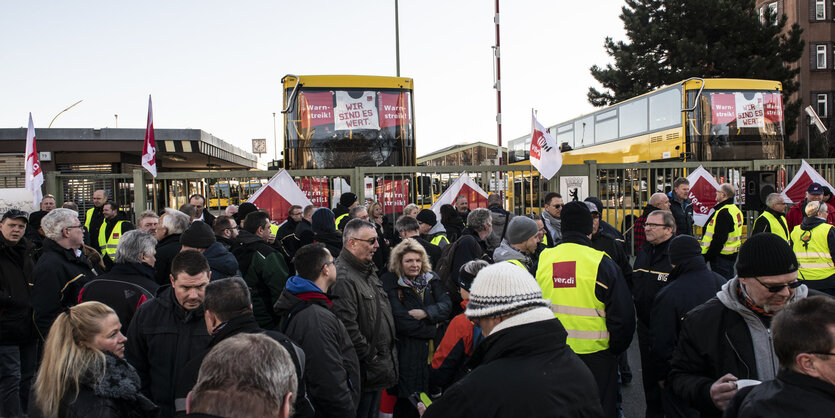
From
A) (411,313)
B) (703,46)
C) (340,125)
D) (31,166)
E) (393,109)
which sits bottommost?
(411,313)

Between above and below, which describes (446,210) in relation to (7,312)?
above

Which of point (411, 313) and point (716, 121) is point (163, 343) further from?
point (716, 121)

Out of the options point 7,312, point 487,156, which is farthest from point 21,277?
point 487,156

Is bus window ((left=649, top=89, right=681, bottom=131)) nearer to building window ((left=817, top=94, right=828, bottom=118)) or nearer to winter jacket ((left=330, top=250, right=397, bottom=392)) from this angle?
winter jacket ((left=330, top=250, right=397, bottom=392))

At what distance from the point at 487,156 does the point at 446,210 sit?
28.2 meters

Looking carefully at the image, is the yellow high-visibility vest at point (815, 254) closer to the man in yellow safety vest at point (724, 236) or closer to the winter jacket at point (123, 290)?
the man in yellow safety vest at point (724, 236)

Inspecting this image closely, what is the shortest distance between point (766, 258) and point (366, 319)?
8.00 ft

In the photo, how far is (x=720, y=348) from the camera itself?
279 centimetres

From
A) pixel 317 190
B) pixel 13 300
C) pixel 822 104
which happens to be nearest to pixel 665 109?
pixel 317 190

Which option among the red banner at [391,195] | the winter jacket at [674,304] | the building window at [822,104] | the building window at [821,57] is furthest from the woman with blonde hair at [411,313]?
the building window at [821,57]

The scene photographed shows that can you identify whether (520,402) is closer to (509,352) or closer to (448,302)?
(509,352)

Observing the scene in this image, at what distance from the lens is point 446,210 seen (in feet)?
26.0

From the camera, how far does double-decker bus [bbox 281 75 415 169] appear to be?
1216cm

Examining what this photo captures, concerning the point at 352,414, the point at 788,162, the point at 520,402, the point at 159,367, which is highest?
the point at 788,162
